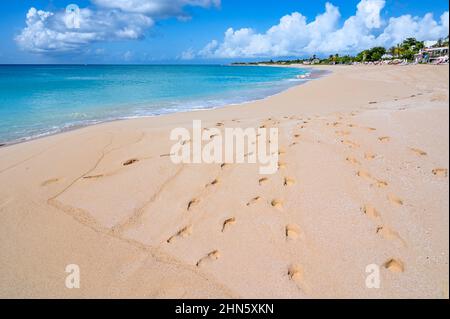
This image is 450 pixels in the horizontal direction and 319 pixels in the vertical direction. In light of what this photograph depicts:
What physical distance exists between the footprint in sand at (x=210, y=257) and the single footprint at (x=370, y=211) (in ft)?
5.21

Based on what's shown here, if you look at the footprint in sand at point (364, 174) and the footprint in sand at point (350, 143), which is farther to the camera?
the footprint in sand at point (350, 143)

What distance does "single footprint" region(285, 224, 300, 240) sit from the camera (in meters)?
2.75

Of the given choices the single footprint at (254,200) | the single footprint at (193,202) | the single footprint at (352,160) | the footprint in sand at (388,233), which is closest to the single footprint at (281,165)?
the single footprint at (254,200)

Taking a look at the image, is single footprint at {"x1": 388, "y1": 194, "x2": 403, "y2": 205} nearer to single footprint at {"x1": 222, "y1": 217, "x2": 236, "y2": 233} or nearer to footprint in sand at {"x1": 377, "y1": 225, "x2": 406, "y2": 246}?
footprint in sand at {"x1": 377, "y1": 225, "x2": 406, "y2": 246}

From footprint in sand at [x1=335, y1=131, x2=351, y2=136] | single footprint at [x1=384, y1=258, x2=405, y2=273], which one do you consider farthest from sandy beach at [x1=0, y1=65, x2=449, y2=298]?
footprint in sand at [x1=335, y1=131, x2=351, y2=136]

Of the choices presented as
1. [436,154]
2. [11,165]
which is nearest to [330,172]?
[436,154]

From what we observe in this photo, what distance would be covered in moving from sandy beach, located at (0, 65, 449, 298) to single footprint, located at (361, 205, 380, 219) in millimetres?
14

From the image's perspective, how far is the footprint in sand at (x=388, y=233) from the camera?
2.58m

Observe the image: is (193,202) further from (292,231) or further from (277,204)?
(292,231)

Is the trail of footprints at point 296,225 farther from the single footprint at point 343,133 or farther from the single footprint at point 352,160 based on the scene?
the single footprint at point 343,133

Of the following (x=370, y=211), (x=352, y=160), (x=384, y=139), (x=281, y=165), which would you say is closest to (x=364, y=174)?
(x=352, y=160)
